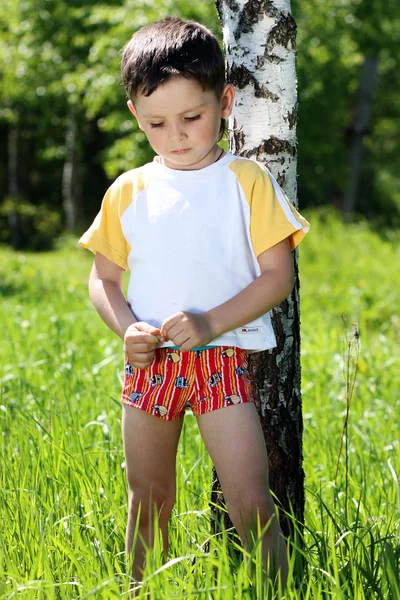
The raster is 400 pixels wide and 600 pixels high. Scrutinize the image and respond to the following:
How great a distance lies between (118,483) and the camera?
2.59 meters

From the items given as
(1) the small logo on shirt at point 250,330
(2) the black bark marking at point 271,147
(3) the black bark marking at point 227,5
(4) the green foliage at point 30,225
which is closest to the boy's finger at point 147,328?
(1) the small logo on shirt at point 250,330

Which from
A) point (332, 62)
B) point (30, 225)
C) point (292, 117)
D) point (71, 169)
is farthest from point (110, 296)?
point (30, 225)

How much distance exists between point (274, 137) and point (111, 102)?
521 inches

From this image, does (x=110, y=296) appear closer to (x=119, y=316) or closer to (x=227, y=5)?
(x=119, y=316)

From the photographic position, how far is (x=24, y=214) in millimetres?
24562

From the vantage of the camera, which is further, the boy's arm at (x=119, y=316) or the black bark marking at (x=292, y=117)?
the black bark marking at (x=292, y=117)

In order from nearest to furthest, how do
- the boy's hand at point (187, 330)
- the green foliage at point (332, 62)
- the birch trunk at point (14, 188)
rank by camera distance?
the boy's hand at point (187, 330) → the green foliage at point (332, 62) → the birch trunk at point (14, 188)

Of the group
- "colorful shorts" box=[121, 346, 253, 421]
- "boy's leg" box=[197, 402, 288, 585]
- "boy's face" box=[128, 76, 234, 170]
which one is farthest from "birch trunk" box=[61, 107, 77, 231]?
"boy's leg" box=[197, 402, 288, 585]

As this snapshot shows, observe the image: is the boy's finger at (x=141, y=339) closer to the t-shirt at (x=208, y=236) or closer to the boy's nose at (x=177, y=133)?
the t-shirt at (x=208, y=236)

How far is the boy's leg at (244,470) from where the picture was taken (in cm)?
199

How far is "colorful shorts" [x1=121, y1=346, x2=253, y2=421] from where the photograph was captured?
2029 millimetres

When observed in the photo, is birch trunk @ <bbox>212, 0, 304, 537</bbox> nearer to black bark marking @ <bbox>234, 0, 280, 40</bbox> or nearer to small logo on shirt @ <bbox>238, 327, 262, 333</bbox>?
black bark marking @ <bbox>234, 0, 280, 40</bbox>

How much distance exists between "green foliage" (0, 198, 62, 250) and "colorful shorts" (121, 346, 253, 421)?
21.7m

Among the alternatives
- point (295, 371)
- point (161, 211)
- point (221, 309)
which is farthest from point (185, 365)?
point (295, 371)
